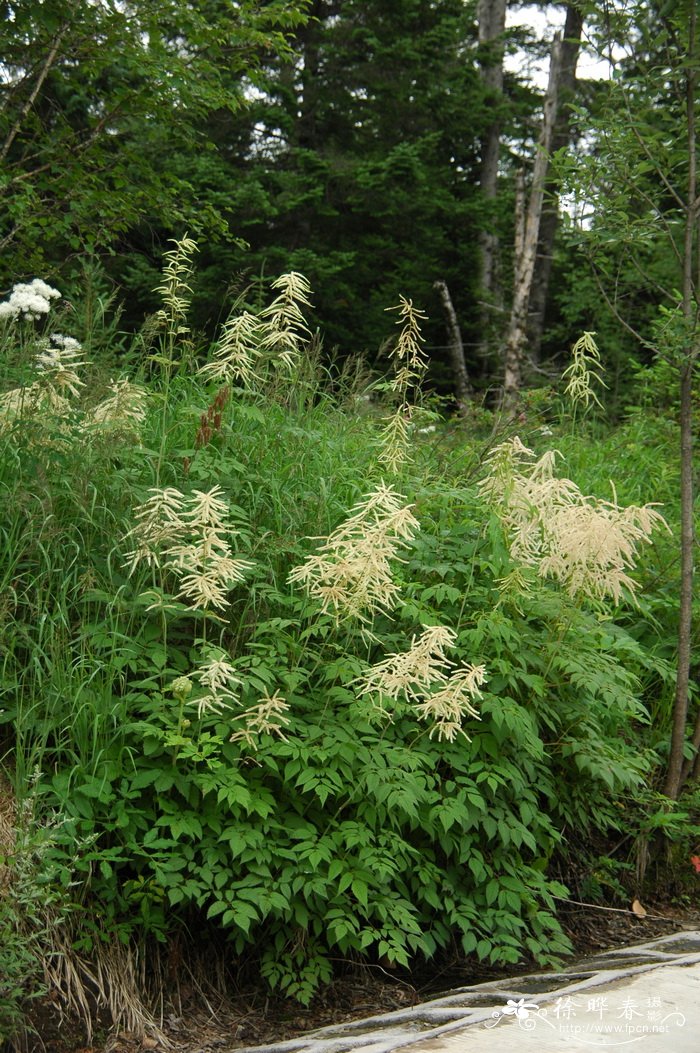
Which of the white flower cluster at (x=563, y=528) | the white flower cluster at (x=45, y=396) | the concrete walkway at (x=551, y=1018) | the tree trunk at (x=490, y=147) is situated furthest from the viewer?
the tree trunk at (x=490, y=147)

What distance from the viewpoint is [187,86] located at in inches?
282

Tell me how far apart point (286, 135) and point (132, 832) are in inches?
A: 577

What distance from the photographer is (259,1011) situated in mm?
3740

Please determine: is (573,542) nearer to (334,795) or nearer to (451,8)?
(334,795)

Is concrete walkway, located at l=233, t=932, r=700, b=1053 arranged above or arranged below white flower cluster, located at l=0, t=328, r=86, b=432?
below

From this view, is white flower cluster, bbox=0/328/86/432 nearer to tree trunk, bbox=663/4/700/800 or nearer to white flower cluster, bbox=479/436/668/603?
white flower cluster, bbox=479/436/668/603

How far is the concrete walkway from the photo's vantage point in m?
2.98

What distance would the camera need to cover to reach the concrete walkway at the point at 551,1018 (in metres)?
2.98

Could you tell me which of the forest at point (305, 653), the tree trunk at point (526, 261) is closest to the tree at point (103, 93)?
→ the forest at point (305, 653)

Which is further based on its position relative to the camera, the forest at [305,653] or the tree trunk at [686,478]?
the tree trunk at [686,478]

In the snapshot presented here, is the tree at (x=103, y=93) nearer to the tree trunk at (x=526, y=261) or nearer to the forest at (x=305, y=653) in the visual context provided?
the forest at (x=305, y=653)

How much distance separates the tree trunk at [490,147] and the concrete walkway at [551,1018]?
1323cm

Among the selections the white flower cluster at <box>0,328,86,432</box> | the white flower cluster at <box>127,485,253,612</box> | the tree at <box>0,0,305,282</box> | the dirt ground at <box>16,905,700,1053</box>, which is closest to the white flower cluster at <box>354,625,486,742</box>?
the white flower cluster at <box>127,485,253,612</box>

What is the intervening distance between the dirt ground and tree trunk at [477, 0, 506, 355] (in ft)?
42.6
